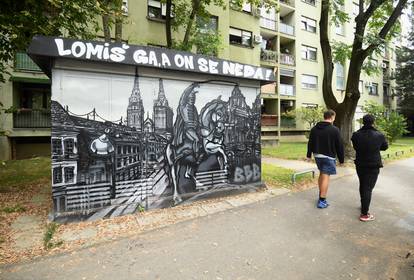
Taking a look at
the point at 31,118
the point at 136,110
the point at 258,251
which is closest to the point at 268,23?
the point at 31,118

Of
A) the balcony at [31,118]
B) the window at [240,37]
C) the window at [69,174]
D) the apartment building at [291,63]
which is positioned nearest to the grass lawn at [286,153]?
the apartment building at [291,63]

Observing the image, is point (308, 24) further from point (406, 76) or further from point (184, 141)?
point (184, 141)

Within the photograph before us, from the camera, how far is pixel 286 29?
80.7ft

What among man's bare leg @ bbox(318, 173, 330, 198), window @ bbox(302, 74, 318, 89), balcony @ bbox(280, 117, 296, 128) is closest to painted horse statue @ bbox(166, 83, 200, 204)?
man's bare leg @ bbox(318, 173, 330, 198)

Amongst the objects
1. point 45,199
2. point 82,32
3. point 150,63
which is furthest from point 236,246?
point 82,32

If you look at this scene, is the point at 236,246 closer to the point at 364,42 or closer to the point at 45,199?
the point at 45,199

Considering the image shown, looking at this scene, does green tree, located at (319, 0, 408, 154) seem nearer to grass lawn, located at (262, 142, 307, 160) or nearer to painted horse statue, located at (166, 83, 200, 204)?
grass lawn, located at (262, 142, 307, 160)

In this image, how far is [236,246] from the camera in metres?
3.79

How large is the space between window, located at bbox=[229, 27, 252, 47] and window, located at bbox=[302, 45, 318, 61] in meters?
7.43

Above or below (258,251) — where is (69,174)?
above

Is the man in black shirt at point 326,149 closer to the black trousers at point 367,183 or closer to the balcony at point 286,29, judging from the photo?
the black trousers at point 367,183

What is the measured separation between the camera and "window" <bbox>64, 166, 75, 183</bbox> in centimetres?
465

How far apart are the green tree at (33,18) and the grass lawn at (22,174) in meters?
2.90

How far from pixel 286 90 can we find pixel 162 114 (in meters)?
20.9
